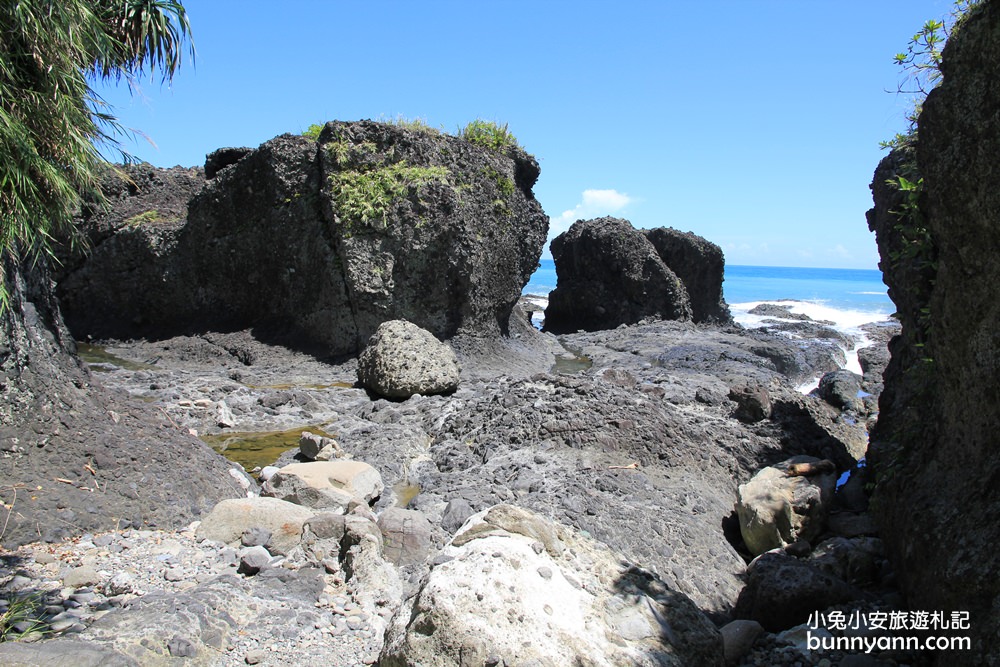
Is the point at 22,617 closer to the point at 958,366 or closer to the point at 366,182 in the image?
the point at 958,366

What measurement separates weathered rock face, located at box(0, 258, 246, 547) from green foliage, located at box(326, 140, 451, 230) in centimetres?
867

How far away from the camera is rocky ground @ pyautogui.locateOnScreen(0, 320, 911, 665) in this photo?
A: 442 centimetres

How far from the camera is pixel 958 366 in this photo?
192 inches

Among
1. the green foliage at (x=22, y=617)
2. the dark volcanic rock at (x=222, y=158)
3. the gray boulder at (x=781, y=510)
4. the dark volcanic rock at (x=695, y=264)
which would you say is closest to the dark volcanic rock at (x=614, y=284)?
the dark volcanic rock at (x=695, y=264)

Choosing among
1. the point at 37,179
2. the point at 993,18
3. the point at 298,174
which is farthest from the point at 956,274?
the point at 298,174

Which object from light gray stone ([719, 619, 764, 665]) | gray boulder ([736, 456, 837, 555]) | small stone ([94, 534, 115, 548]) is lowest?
light gray stone ([719, 619, 764, 665])

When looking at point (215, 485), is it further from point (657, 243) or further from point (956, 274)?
point (657, 243)

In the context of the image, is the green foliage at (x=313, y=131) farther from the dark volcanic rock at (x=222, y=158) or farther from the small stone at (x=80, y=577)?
the small stone at (x=80, y=577)

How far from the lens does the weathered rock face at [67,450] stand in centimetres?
561

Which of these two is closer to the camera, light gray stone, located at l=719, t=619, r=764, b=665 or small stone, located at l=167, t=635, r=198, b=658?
small stone, located at l=167, t=635, r=198, b=658

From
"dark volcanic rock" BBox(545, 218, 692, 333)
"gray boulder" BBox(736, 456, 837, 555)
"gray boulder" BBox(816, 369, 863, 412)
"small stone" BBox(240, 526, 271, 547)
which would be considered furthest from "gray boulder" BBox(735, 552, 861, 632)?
"dark volcanic rock" BBox(545, 218, 692, 333)

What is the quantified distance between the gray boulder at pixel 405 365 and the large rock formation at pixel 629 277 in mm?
14122

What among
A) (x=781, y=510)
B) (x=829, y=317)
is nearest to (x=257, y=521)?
(x=781, y=510)

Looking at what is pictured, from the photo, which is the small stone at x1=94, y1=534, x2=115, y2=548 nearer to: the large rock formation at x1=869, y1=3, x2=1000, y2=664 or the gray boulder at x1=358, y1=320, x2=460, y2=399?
the large rock formation at x1=869, y1=3, x2=1000, y2=664
